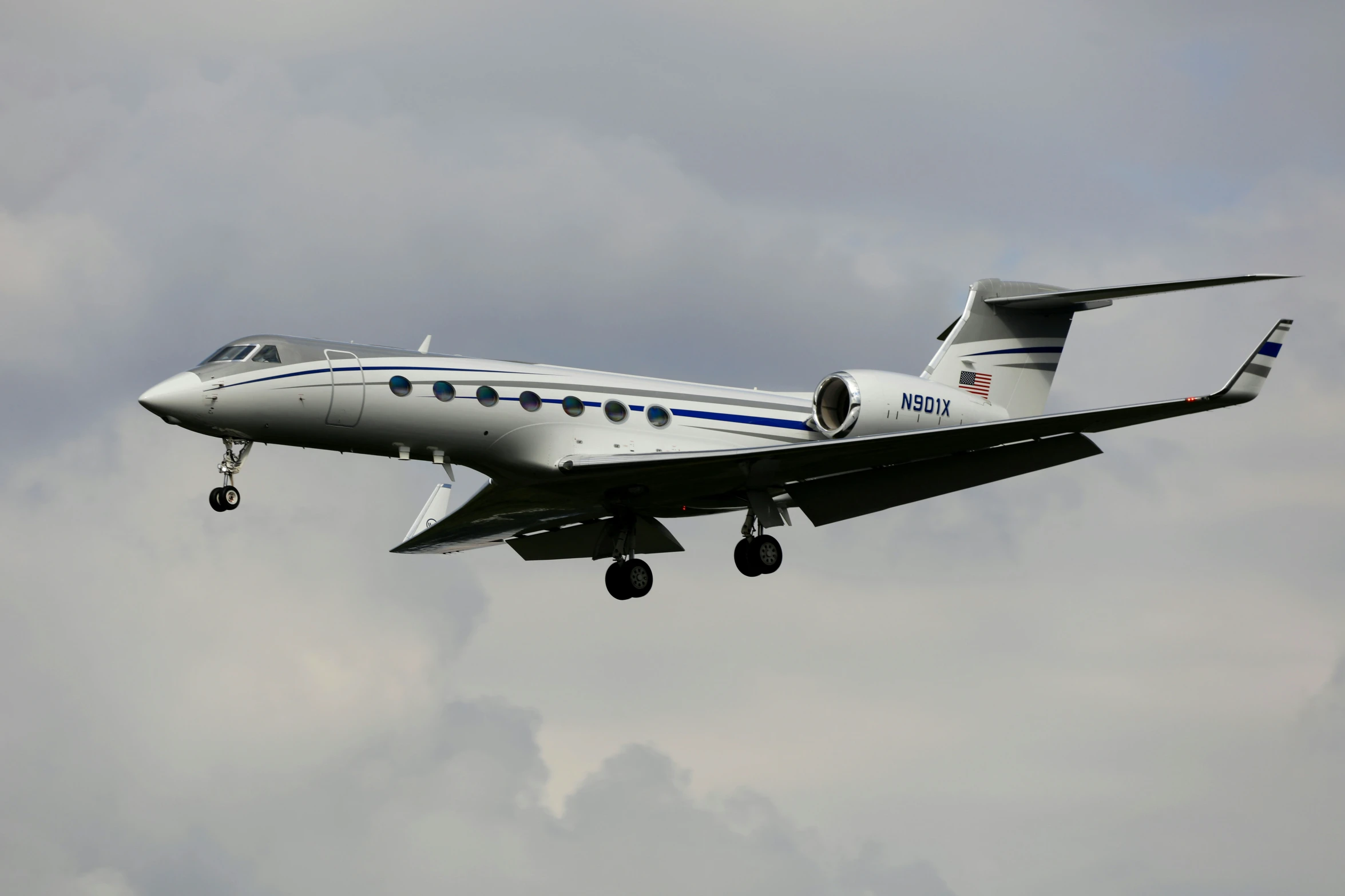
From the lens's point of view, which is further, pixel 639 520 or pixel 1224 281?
pixel 639 520

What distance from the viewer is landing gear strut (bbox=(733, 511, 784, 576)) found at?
28141 mm

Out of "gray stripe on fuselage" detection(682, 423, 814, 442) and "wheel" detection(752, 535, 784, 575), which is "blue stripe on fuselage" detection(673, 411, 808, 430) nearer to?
"gray stripe on fuselage" detection(682, 423, 814, 442)

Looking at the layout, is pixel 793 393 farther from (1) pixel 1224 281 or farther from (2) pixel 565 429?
(1) pixel 1224 281

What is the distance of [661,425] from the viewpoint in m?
27.4

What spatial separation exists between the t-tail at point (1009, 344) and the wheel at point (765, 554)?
4.34m

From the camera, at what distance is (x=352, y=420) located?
990 inches

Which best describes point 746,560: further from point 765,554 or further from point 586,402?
point 586,402

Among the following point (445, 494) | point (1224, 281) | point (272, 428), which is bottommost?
point (445, 494)

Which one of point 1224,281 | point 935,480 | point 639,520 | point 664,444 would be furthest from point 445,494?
point 1224,281

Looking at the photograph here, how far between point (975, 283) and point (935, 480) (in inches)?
160

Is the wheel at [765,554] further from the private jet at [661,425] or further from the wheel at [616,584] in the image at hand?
the wheel at [616,584]

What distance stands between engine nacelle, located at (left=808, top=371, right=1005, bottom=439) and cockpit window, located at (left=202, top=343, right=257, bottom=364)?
9.56m

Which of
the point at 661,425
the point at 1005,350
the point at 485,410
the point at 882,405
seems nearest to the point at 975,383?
the point at 1005,350

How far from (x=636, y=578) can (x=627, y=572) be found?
0.66 ft
